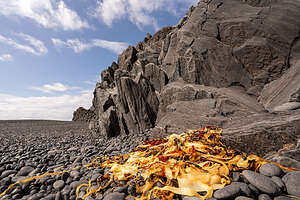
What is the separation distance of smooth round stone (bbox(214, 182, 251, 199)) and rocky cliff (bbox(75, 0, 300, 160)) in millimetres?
1576

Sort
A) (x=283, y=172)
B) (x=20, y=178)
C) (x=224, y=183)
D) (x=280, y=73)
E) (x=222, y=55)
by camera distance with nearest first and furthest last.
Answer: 1. (x=224, y=183)
2. (x=283, y=172)
3. (x=20, y=178)
4. (x=280, y=73)
5. (x=222, y=55)

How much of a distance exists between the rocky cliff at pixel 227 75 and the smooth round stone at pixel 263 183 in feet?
4.16

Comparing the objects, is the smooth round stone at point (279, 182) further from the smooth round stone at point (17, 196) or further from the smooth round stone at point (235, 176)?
the smooth round stone at point (17, 196)

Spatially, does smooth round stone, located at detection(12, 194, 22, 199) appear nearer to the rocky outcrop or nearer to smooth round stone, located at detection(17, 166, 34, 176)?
smooth round stone, located at detection(17, 166, 34, 176)

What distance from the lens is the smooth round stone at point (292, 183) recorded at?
1.97m

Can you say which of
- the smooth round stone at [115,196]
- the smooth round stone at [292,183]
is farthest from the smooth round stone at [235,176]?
the smooth round stone at [115,196]

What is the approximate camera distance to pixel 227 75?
259 inches

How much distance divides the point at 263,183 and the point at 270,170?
401 mm

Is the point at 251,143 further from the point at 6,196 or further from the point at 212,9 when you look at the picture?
the point at 212,9

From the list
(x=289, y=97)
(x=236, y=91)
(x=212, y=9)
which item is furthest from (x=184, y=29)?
(x=289, y=97)

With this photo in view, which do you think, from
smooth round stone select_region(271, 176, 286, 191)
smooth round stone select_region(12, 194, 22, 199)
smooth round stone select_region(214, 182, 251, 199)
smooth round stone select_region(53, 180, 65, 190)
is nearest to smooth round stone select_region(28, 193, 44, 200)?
smooth round stone select_region(53, 180, 65, 190)

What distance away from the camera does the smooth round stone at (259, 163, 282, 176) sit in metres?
2.30

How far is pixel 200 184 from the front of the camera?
88.2 inches

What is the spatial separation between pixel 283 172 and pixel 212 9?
7974mm
